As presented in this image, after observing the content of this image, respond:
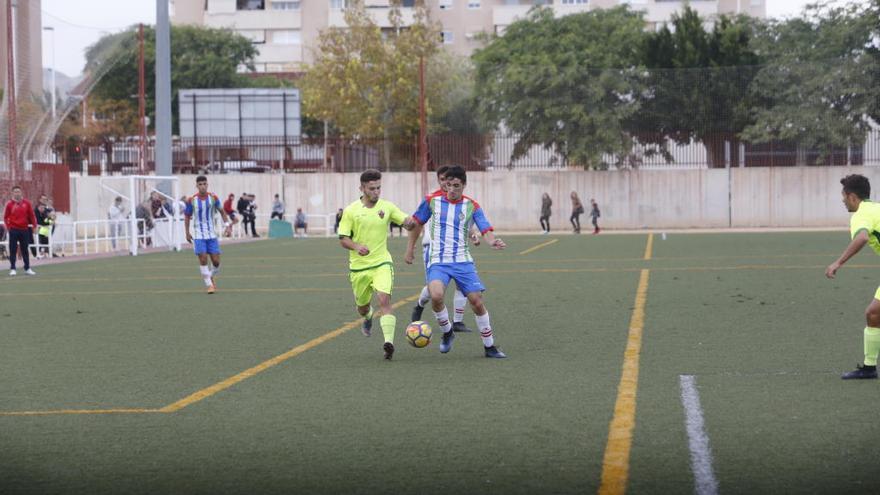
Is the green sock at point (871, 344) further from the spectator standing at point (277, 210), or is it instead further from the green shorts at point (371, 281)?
the spectator standing at point (277, 210)

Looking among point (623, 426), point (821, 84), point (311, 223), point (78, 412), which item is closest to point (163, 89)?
point (311, 223)

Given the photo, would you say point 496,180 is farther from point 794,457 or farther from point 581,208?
point 794,457

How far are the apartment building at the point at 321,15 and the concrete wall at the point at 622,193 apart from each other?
34208 millimetres

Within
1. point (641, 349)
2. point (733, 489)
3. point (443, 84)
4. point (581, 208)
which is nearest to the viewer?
point (733, 489)

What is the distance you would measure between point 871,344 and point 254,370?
15.9ft

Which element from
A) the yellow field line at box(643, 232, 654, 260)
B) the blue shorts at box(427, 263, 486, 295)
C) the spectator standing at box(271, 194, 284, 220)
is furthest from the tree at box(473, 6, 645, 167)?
the blue shorts at box(427, 263, 486, 295)

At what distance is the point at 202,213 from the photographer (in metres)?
20.7

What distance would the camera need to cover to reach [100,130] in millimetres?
77750

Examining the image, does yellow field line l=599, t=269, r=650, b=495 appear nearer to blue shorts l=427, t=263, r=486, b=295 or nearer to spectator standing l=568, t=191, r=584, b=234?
blue shorts l=427, t=263, r=486, b=295

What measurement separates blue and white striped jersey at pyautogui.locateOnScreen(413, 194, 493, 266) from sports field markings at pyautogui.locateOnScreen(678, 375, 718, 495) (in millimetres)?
2612

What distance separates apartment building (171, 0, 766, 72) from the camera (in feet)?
288

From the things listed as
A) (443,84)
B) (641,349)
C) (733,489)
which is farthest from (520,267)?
(443,84)

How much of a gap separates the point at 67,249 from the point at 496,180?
20.1 meters

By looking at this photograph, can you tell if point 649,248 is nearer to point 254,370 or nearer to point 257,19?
point 254,370
